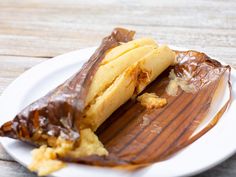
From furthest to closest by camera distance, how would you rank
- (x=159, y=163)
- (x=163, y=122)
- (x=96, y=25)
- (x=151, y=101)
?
(x=96, y=25), (x=151, y=101), (x=163, y=122), (x=159, y=163)

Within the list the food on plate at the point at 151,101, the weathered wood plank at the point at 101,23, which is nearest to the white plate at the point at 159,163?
the food on plate at the point at 151,101

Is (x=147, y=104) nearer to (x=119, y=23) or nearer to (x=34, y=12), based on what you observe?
(x=119, y=23)

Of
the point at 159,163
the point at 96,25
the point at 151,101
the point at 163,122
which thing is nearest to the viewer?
the point at 159,163

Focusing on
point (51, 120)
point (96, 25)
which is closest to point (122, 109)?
point (51, 120)

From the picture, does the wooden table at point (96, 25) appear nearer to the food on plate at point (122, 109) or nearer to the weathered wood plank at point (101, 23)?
the weathered wood plank at point (101, 23)

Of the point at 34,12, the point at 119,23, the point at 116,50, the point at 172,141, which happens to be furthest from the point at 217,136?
the point at 34,12

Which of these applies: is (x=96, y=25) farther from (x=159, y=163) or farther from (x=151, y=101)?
(x=159, y=163)
